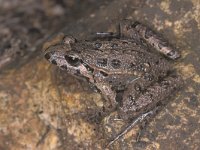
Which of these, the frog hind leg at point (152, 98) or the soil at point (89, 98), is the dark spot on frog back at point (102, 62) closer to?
the soil at point (89, 98)

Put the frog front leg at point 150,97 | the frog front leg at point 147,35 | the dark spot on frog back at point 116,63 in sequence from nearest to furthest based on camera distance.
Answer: the frog front leg at point 150,97 < the dark spot on frog back at point 116,63 < the frog front leg at point 147,35

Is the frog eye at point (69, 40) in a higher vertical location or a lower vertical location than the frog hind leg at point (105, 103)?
higher

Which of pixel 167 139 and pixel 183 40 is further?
pixel 183 40

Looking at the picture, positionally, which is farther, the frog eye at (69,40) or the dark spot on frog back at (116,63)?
the frog eye at (69,40)

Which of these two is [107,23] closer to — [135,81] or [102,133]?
[135,81]

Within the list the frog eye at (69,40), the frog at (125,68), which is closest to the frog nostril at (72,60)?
the frog at (125,68)

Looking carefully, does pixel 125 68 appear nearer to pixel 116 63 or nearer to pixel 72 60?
pixel 116 63

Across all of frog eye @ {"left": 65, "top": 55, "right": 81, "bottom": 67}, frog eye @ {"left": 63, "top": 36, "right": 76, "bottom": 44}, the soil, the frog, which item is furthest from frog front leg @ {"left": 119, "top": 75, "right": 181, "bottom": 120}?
frog eye @ {"left": 63, "top": 36, "right": 76, "bottom": 44}

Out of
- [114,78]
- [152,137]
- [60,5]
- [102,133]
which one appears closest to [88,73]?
[114,78]
